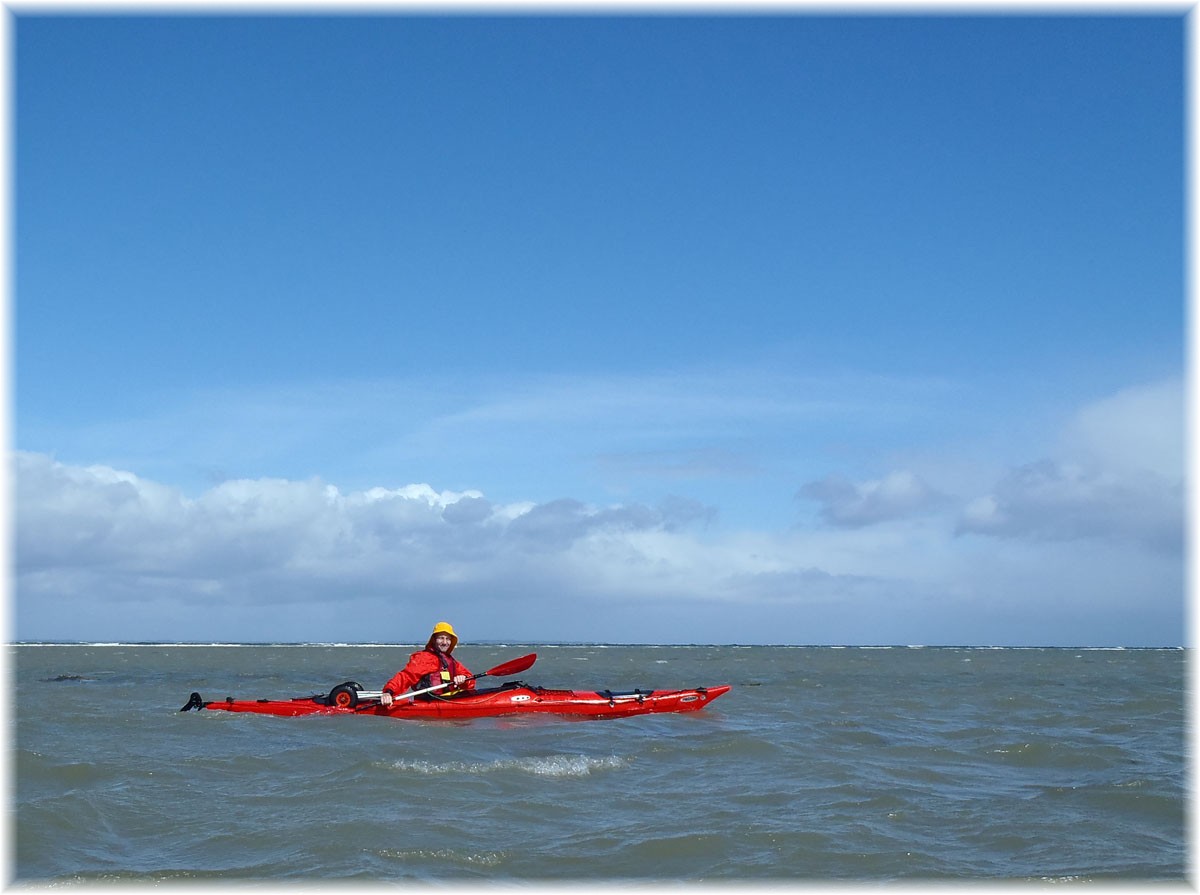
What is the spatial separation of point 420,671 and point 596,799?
32.6ft

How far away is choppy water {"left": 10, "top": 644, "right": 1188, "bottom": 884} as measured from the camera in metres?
8.30

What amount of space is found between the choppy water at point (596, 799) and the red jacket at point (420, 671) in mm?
884

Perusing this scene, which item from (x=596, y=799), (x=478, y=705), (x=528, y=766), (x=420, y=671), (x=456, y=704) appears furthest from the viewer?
(x=420, y=671)

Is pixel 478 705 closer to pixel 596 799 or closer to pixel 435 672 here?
pixel 435 672

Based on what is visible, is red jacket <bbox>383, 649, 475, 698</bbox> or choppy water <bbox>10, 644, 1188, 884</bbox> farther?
red jacket <bbox>383, 649, 475, 698</bbox>

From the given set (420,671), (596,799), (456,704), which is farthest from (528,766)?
(420,671)

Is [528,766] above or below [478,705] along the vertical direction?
below

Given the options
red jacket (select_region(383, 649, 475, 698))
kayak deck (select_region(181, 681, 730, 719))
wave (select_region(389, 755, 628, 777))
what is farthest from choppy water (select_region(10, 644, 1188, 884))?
red jacket (select_region(383, 649, 475, 698))

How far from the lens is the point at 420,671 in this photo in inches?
796

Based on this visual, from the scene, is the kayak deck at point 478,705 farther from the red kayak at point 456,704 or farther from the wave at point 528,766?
the wave at point 528,766

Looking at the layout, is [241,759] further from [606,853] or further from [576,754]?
[606,853]

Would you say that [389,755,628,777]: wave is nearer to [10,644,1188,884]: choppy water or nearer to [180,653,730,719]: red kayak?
[10,644,1188,884]: choppy water

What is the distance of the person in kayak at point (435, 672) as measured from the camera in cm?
1984

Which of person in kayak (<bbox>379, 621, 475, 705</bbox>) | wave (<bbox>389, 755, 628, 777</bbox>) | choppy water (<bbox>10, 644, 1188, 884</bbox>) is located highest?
person in kayak (<bbox>379, 621, 475, 705</bbox>)
